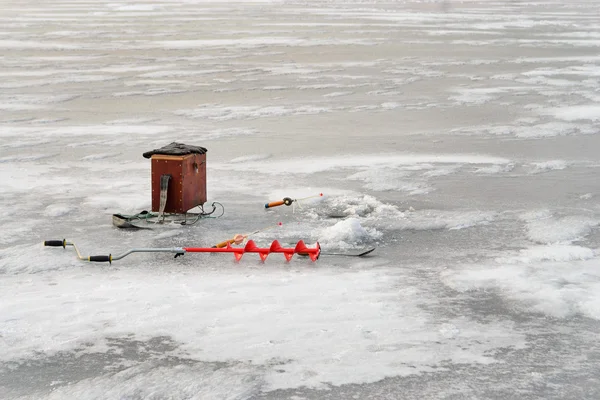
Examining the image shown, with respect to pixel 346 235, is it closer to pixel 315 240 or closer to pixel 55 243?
pixel 315 240

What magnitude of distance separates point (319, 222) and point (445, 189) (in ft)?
5.76

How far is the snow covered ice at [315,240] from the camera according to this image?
4891 mm

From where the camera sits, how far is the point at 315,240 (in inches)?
289

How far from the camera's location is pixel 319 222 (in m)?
7.90

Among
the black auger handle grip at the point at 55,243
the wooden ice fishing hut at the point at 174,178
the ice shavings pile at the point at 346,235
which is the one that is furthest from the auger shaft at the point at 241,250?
the wooden ice fishing hut at the point at 174,178

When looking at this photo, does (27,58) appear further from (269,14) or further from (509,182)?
(269,14)

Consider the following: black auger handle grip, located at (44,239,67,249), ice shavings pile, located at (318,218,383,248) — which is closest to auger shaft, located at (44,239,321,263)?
black auger handle grip, located at (44,239,67,249)

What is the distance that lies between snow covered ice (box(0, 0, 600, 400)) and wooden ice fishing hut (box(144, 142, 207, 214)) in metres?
0.23

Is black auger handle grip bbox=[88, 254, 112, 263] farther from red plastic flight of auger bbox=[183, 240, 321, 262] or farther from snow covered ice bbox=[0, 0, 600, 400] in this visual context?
red plastic flight of auger bbox=[183, 240, 321, 262]

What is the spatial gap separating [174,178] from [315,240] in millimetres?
1259

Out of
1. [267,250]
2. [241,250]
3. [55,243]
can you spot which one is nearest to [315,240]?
[267,250]

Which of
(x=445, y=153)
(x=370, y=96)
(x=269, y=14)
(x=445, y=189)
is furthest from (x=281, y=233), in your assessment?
(x=269, y=14)

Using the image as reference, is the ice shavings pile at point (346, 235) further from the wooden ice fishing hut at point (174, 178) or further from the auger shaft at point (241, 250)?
the wooden ice fishing hut at point (174, 178)

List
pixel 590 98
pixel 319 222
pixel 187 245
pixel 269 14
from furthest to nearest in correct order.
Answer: pixel 269 14, pixel 590 98, pixel 319 222, pixel 187 245
